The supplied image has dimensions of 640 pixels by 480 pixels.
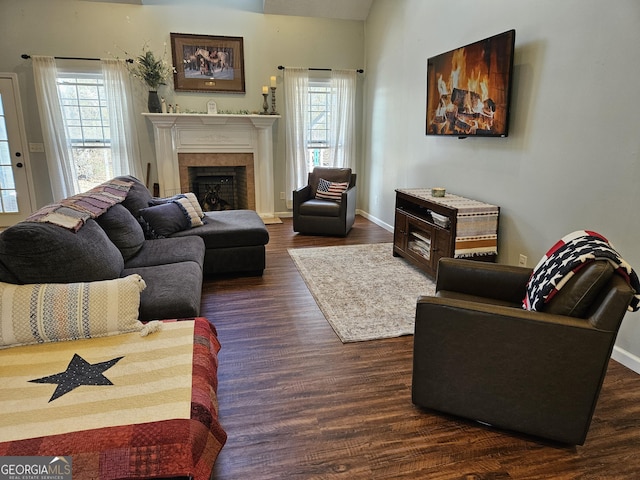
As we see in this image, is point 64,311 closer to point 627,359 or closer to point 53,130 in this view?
point 627,359

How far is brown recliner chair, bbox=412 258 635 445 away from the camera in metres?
1.66

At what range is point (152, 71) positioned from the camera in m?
5.46

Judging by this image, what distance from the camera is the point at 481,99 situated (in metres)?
3.46

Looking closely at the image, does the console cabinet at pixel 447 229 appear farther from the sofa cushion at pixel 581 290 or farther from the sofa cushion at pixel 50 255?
the sofa cushion at pixel 50 255

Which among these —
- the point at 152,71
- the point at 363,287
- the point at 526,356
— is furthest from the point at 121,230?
the point at 152,71

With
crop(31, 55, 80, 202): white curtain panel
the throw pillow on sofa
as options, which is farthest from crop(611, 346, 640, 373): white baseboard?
crop(31, 55, 80, 202): white curtain panel

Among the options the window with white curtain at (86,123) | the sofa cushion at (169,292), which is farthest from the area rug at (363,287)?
the window with white curtain at (86,123)

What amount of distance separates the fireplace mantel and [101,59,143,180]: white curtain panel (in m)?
0.28

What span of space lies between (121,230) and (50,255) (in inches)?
37.6

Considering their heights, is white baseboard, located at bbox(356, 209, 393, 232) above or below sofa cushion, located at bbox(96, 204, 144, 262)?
below

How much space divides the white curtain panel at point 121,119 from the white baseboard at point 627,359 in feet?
18.7

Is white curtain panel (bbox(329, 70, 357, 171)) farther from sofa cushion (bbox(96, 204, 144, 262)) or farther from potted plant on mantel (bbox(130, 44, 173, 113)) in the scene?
sofa cushion (bbox(96, 204, 144, 262))

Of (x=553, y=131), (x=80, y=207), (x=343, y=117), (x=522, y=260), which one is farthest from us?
(x=343, y=117)

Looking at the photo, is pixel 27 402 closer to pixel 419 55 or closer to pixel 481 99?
pixel 481 99
